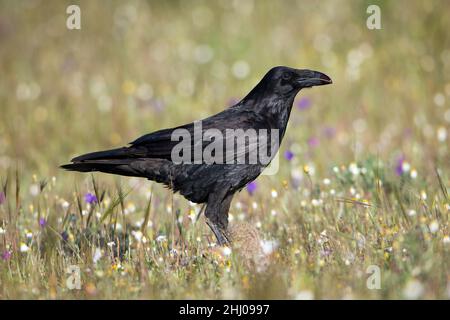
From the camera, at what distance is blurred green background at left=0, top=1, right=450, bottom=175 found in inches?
307

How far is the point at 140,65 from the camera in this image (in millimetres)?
9617

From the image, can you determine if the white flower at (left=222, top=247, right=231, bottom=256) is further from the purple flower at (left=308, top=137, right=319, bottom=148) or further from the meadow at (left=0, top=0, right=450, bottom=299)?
the purple flower at (left=308, top=137, right=319, bottom=148)

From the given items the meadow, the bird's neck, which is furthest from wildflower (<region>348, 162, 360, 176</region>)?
the bird's neck

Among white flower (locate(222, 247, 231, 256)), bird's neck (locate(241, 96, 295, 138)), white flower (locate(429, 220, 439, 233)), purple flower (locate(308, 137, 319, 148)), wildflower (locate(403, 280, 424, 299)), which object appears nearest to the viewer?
wildflower (locate(403, 280, 424, 299))

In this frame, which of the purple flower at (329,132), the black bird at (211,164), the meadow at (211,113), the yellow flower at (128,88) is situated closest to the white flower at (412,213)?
the meadow at (211,113)

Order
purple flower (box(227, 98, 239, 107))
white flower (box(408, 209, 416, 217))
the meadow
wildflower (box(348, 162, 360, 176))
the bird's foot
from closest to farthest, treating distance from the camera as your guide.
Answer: the meadow
white flower (box(408, 209, 416, 217))
the bird's foot
wildflower (box(348, 162, 360, 176))
purple flower (box(227, 98, 239, 107))

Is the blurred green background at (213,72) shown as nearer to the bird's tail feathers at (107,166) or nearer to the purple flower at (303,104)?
the purple flower at (303,104)

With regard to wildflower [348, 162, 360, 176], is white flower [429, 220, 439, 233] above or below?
below

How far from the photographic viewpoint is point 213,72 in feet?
30.8

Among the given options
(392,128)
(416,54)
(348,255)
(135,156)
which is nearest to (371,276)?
(348,255)

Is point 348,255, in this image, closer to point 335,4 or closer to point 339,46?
point 339,46

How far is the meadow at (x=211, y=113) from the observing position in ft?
12.6

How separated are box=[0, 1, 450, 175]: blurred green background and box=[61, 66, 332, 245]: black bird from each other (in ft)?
5.51
